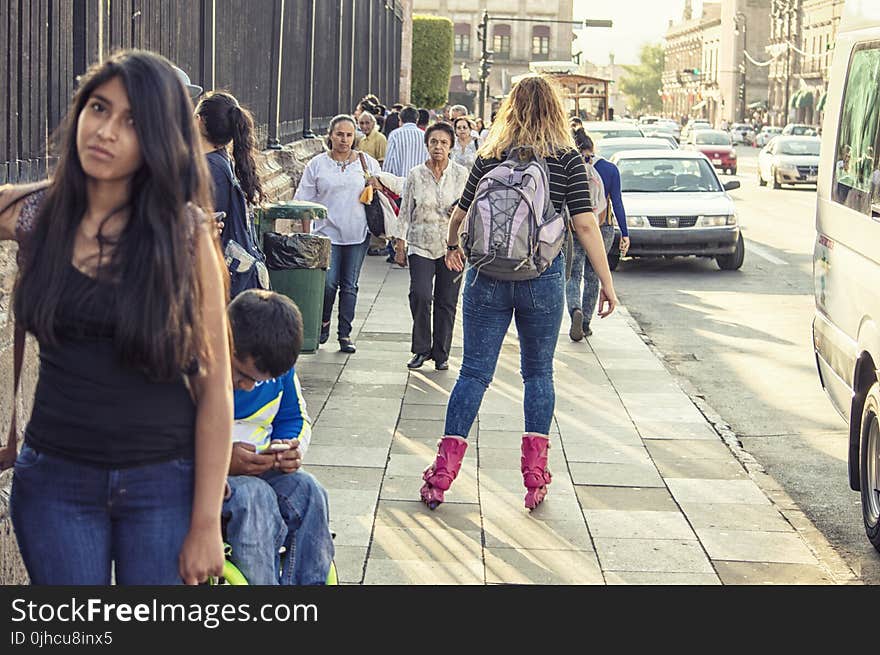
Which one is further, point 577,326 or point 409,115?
point 409,115

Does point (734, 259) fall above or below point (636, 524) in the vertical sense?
above

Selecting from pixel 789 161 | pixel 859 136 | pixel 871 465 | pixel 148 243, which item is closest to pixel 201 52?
pixel 859 136

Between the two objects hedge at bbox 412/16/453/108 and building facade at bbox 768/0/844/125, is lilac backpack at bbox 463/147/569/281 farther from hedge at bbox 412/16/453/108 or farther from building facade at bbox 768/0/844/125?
building facade at bbox 768/0/844/125

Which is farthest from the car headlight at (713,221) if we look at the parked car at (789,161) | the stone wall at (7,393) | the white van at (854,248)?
the parked car at (789,161)

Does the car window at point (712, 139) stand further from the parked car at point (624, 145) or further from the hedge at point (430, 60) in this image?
the parked car at point (624, 145)

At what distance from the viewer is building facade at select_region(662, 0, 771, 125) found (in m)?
120

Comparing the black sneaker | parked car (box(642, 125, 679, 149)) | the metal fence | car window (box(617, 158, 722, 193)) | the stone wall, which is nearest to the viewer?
the stone wall

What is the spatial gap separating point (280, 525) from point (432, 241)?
6.18 meters

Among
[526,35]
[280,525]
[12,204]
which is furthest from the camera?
[526,35]

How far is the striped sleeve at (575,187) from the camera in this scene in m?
6.07

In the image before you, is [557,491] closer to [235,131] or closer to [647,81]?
[235,131]

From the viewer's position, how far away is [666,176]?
19.0 meters

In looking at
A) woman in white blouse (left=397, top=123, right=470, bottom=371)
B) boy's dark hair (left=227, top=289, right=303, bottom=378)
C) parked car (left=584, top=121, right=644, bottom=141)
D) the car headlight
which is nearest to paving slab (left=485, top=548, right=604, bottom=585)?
boy's dark hair (left=227, top=289, right=303, bottom=378)

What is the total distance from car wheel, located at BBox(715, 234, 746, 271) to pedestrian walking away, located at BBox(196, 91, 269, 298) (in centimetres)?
1189
